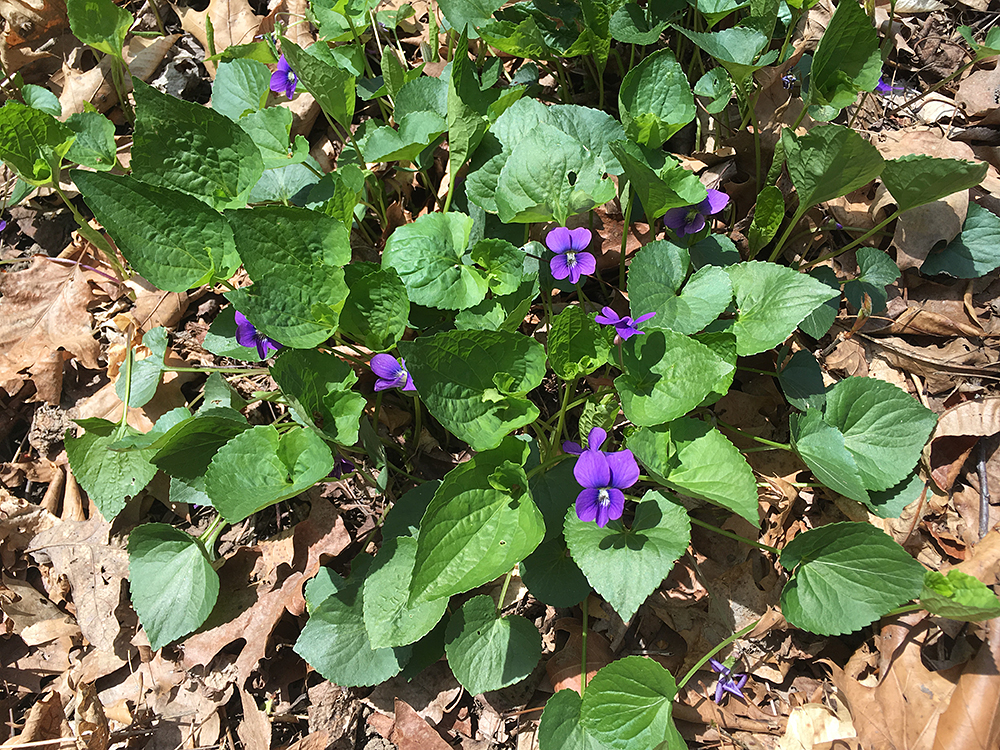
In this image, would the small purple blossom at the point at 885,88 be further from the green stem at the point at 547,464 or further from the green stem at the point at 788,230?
the green stem at the point at 547,464

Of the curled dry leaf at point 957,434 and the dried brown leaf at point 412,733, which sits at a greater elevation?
the curled dry leaf at point 957,434

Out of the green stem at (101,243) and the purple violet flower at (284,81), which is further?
the green stem at (101,243)

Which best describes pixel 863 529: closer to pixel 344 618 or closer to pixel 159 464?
pixel 344 618

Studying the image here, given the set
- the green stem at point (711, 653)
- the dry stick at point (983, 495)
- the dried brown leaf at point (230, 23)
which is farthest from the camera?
the dried brown leaf at point (230, 23)

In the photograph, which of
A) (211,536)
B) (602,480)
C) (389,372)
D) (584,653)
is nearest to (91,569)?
(211,536)

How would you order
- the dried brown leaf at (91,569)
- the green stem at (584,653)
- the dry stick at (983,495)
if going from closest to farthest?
the green stem at (584,653)
the dry stick at (983,495)
the dried brown leaf at (91,569)

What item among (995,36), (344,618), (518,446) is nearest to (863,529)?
(518,446)

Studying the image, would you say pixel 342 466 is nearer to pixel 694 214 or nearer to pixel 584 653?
Answer: pixel 584 653

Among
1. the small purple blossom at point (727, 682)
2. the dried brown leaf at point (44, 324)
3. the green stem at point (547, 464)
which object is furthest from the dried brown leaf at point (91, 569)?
the small purple blossom at point (727, 682)
